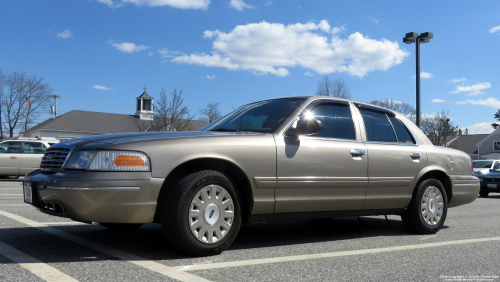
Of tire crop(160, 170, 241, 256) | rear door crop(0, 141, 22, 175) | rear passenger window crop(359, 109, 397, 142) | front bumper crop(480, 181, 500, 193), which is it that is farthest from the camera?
rear door crop(0, 141, 22, 175)

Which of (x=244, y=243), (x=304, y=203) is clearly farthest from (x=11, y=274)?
(x=304, y=203)

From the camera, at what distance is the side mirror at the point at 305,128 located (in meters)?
4.62

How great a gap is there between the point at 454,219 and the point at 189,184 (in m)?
5.41

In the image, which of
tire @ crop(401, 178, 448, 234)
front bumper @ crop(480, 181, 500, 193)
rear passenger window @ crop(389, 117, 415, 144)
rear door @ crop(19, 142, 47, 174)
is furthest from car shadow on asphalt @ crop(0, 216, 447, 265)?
rear door @ crop(19, 142, 47, 174)

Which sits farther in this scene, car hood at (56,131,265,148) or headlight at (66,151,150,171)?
car hood at (56,131,265,148)

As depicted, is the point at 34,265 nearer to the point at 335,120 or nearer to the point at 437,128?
the point at 335,120

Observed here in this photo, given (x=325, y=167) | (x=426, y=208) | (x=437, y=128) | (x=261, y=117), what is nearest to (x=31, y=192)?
(x=261, y=117)

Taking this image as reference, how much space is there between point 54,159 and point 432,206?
4511 millimetres

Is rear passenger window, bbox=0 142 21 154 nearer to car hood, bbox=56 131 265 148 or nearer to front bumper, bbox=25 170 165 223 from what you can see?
car hood, bbox=56 131 265 148

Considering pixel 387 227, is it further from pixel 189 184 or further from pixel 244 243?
pixel 189 184

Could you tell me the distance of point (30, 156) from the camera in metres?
16.6

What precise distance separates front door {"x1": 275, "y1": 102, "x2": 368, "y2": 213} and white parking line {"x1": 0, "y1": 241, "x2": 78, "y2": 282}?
205 centimetres

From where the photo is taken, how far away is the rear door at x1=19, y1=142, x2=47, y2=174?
16516 mm

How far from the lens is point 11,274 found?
10.9 feet
